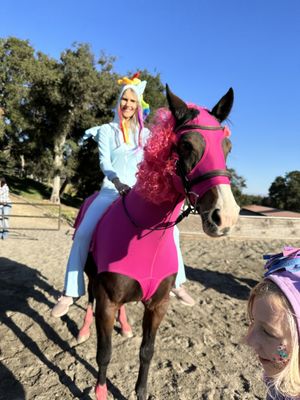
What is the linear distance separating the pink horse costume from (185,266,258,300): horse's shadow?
11.2 feet

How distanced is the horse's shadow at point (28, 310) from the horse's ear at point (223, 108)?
257cm

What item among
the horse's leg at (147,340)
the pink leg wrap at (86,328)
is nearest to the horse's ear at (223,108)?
the horse's leg at (147,340)

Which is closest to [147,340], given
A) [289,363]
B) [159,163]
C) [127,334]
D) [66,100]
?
[127,334]

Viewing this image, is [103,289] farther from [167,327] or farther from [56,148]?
[56,148]

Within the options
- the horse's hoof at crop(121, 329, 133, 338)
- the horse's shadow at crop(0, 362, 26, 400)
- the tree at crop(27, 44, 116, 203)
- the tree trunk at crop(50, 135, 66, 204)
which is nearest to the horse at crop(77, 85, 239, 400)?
the horse's shadow at crop(0, 362, 26, 400)

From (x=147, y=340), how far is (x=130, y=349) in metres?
0.97

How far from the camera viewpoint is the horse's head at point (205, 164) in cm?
165

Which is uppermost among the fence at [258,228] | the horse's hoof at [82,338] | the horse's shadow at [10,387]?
the fence at [258,228]

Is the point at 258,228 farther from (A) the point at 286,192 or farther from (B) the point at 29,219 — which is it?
(A) the point at 286,192

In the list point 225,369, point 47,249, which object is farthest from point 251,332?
point 47,249

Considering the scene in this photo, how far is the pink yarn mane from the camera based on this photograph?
1.99 m

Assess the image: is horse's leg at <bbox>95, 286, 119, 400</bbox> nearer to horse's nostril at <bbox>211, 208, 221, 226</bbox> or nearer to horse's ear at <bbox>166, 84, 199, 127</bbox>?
horse's nostril at <bbox>211, 208, 221, 226</bbox>

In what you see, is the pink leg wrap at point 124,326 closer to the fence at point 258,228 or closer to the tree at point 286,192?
the fence at point 258,228

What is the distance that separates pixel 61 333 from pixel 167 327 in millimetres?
1331
